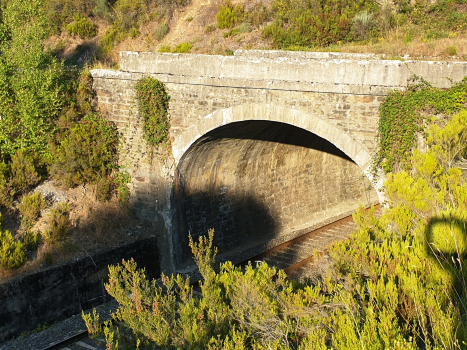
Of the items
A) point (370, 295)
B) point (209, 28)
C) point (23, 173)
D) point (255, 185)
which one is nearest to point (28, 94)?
point (23, 173)

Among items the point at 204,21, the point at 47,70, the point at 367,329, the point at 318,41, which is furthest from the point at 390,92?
the point at 204,21

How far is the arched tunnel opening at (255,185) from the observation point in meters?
11.3

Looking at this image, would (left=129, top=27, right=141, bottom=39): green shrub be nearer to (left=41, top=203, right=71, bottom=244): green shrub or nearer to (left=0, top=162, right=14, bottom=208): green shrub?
(left=0, top=162, right=14, bottom=208): green shrub

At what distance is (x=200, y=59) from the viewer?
1041 cm

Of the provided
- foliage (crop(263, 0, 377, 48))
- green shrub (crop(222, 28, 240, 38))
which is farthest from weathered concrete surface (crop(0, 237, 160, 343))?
green shrub (crop(222, 28, 240, 38))

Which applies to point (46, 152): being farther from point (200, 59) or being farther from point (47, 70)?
point (200, 59)

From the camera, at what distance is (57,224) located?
10602mm

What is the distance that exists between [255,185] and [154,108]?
3476 millimetres

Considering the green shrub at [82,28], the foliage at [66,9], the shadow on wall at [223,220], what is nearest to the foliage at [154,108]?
the shadow on wall at [223,220]

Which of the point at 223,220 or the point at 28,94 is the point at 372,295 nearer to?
the point at 223,220

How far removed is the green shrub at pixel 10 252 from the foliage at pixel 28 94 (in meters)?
2.85

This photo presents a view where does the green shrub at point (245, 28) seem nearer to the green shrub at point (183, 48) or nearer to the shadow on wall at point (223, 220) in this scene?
the green shrub at point (183, 48)

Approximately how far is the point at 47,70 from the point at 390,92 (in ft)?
26.9

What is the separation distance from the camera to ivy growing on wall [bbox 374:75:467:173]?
7855mm
